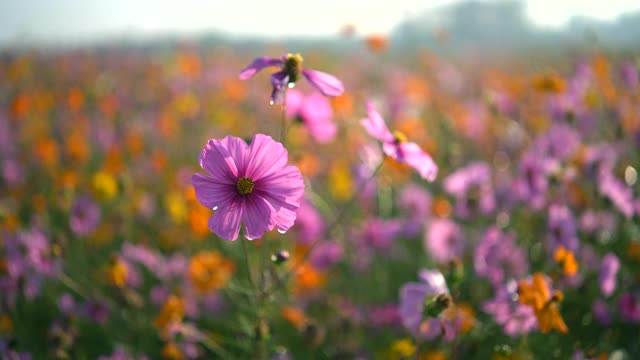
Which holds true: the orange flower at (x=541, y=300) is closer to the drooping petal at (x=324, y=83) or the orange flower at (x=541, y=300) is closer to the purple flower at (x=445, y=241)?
the drooping petal at (x=324, y=83)

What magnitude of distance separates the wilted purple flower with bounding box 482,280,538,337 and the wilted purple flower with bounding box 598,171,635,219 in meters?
0.70

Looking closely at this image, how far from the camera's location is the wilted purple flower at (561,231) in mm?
1681

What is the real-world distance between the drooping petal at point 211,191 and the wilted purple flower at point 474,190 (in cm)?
124

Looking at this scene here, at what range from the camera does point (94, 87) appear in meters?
4.85

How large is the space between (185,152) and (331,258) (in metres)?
2.27

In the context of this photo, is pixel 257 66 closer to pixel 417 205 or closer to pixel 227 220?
pixel 227 220

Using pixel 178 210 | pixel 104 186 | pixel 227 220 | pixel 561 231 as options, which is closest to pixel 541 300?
pixel 561 231

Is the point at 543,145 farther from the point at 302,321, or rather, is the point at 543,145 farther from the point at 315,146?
the point at 315,146

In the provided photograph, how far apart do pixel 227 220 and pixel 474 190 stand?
1.33 metres

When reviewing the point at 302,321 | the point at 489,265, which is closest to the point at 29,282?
the point at 302,321

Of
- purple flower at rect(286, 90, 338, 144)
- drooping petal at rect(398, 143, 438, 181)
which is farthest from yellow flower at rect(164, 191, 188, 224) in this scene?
drooping petal at rect(398, 143, 438, 181)

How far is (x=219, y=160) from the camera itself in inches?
39.1

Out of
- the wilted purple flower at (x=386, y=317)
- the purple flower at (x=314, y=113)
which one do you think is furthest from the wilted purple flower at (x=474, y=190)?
the purple flower at (x=314, y=113)

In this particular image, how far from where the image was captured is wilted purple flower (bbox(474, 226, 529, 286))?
5.60 ft
